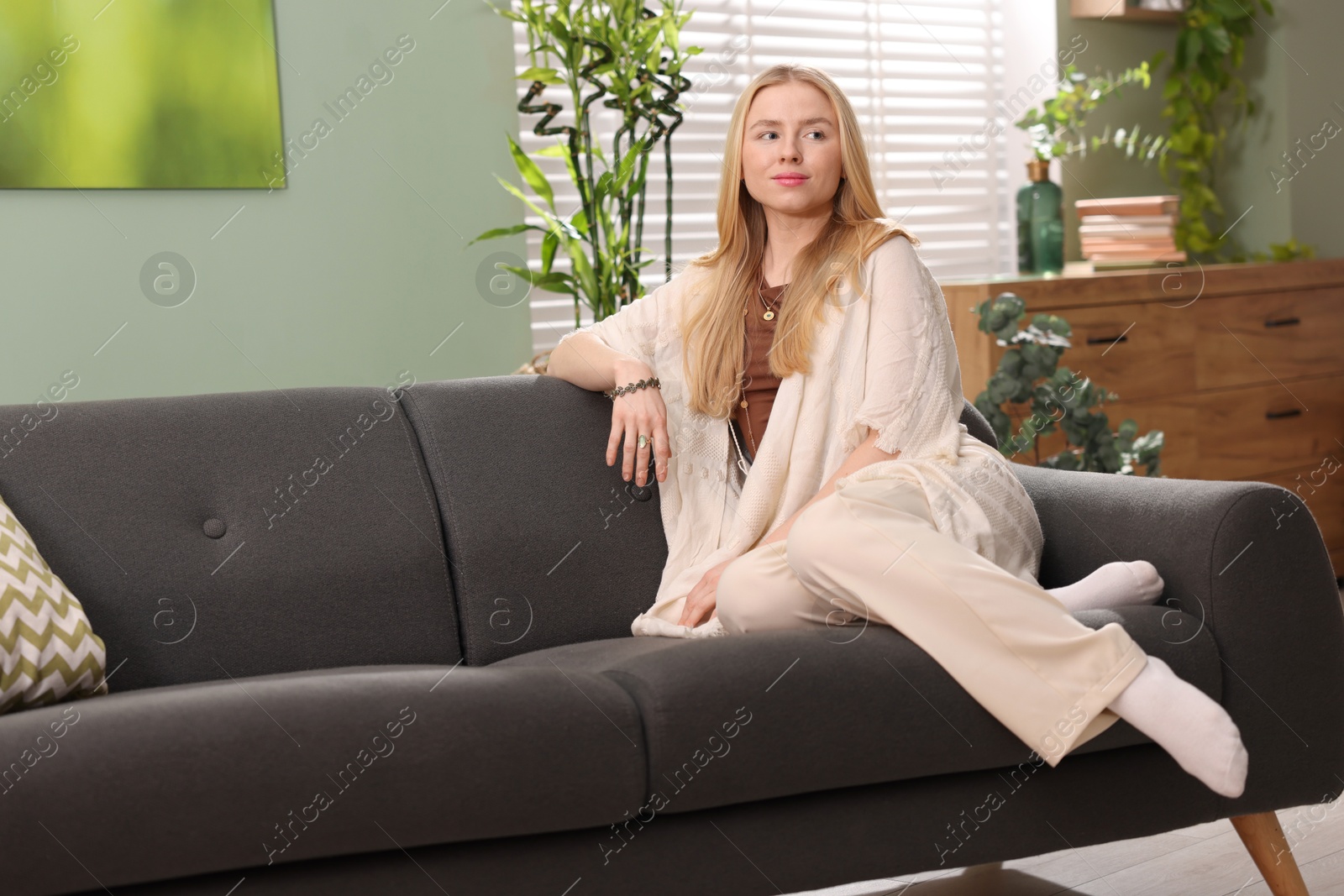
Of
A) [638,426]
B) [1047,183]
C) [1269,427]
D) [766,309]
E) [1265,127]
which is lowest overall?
[1269,427]

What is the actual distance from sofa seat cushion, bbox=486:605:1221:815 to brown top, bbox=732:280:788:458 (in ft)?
1.82

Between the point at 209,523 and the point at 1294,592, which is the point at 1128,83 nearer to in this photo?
the point at 1294,592

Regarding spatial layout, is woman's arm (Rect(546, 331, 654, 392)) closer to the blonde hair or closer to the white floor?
the blonde hair

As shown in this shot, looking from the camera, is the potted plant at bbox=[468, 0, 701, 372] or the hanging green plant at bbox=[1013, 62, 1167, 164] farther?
the hanging green plant at bbox=[1013, 62, 1167, 164]

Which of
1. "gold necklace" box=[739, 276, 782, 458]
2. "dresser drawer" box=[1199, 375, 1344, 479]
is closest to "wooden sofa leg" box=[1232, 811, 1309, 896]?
"gold necklace" box=[739, 276, 782, 458]

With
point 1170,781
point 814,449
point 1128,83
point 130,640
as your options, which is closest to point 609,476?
point 814,449

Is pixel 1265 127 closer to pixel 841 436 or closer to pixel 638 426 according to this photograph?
pixel 841 436

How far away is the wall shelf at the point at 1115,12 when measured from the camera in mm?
3922

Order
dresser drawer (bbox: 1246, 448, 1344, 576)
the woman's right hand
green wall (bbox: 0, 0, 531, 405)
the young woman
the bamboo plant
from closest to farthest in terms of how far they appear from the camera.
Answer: the young woman
the woman's right hand
green wall (bbox: 0, 0, 531, 405)
the bamboo plant
dresser drawer (bbox: 1246, 448, 1344, 576)

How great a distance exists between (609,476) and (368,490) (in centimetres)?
39

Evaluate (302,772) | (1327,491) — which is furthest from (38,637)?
(1327,491)

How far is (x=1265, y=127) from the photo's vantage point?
4242 millimetres

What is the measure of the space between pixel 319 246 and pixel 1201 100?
9.57ft

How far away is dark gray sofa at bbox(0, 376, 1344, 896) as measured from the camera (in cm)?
133
